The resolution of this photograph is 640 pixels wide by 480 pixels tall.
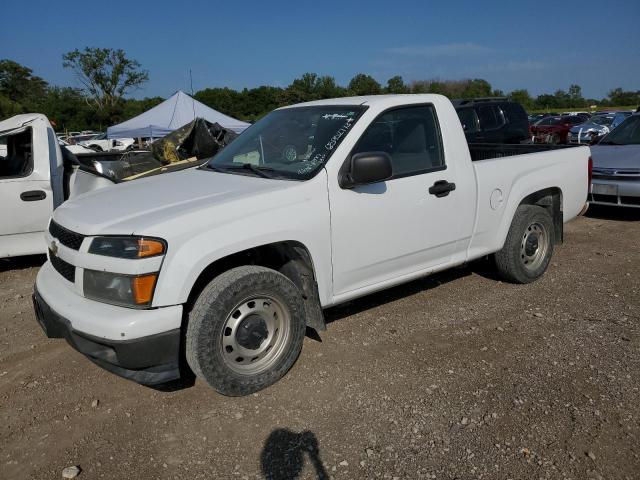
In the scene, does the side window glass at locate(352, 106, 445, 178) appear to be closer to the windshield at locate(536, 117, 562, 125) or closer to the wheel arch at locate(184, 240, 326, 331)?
the wheel arch at locate(184, 240, 326, 331)

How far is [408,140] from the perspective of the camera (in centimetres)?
401

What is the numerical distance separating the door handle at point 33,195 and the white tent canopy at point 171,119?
14406 millimetres

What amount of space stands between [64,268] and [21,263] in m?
4.02

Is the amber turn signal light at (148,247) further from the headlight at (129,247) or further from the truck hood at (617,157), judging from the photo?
the truck hood at (617,157)

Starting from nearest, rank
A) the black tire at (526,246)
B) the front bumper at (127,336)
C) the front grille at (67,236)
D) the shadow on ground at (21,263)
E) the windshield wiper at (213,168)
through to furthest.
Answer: the front bumper at (127,336) < the front grille at (67,236) < the windshield wiper at (213,168) < the black tire at (526,246) < the shadow on ground at (21,263)

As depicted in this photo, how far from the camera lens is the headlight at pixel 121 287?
2.76 m

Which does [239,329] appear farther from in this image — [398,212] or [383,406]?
[398,212]

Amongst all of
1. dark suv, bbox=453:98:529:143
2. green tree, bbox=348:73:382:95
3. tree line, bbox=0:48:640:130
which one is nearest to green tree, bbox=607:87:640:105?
tree line, bbox=0:48:640:130

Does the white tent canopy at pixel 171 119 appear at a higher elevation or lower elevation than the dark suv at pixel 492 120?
higher

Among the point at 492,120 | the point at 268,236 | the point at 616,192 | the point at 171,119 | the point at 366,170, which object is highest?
the point at 171,119

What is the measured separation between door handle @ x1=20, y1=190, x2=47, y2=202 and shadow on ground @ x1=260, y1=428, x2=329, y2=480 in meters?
4.41

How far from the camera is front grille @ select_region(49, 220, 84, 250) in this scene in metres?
3.03

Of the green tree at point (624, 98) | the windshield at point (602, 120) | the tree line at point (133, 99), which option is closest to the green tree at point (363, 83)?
the tree line at point (133, 99)

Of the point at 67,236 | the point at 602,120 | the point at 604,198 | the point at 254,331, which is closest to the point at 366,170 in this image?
the point at 254,331
